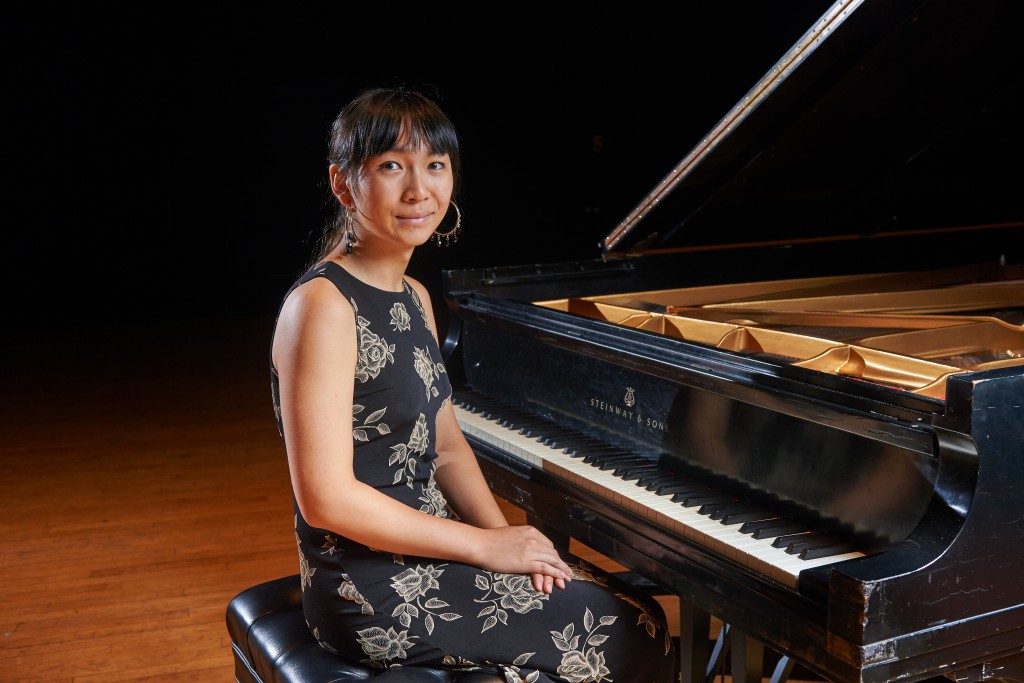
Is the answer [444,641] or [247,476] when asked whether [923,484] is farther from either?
[247,476]

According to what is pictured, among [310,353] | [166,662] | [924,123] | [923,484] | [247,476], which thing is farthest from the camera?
[247,476]

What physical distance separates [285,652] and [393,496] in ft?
1.06

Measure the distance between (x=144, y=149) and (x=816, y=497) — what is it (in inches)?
324

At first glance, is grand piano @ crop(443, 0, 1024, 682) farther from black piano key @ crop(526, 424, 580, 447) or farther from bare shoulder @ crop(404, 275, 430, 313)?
bare shoulder @ crop(404, 275, 430, 313)

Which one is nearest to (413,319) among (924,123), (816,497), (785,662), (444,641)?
(444,641)

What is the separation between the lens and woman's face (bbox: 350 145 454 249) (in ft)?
5.61

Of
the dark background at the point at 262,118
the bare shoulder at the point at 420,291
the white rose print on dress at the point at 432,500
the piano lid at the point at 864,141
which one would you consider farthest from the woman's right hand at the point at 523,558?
the dark background at the point at 262,118

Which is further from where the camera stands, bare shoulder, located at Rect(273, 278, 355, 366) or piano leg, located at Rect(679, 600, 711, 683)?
piano leg, located at Rect(679, 600, 711, 683)

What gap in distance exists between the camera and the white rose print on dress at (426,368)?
1.78 metres

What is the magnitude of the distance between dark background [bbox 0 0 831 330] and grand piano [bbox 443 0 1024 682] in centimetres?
567

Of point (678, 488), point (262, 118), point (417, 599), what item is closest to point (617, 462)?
point (678, 488)

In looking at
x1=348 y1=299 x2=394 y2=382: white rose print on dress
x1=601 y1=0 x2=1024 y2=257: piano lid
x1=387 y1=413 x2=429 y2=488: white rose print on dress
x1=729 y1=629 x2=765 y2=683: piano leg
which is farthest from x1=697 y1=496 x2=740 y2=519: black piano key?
x1=601 y1=0 x2=1024 y2=257: piano lid

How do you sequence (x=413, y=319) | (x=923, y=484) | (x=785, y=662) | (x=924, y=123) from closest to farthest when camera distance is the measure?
(x=923, y=484) → (x=413, y=319) → (x=785, y=662) → (x=924, y=123)

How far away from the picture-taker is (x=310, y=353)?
1.58 m
